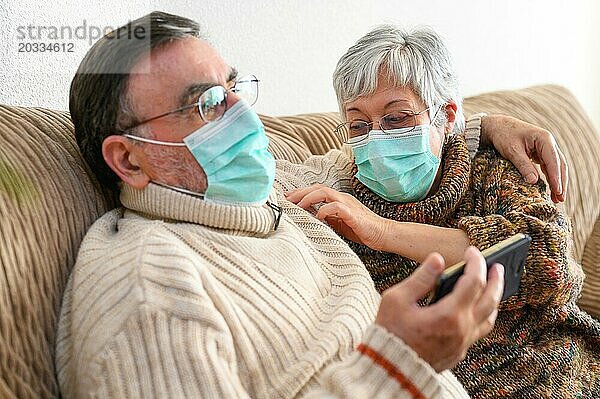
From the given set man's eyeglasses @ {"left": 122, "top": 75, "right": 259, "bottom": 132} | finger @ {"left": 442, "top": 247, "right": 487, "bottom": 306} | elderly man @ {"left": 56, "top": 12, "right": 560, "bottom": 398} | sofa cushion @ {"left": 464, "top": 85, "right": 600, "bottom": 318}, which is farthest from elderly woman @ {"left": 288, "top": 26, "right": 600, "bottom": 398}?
sofa cushion @ {"left": 464, "top": 85, "right": 600, "bottom": 318}

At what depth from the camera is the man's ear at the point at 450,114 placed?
66.6 inches

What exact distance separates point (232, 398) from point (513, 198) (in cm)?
76

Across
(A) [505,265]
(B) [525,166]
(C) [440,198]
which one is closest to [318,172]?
(C) [440,198]

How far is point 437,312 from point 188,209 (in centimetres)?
43

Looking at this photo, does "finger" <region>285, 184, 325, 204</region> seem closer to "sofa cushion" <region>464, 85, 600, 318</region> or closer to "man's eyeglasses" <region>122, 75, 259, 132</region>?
"man's eyeglasses" <region>122, 75, 259, 132</region>

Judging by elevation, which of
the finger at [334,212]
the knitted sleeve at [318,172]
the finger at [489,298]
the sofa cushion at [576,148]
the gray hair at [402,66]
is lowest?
the sofa cushion at [576,148]

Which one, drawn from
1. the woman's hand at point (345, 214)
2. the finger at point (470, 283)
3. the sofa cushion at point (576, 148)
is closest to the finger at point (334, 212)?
the woman's hand at point (345, 214)

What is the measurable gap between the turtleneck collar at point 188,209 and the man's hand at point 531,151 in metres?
0.62

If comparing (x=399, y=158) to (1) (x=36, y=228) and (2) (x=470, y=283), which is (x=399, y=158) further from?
(1) (x=36, y=228)

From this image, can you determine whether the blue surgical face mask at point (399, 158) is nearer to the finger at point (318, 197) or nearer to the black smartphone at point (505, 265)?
the finger at point (318, 197)

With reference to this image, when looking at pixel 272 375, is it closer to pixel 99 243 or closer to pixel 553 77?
pixel 99 243

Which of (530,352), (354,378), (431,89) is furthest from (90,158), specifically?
(530,352)

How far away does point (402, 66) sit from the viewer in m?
1.60

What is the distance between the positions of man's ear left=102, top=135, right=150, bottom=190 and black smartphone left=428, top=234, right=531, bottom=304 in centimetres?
48
